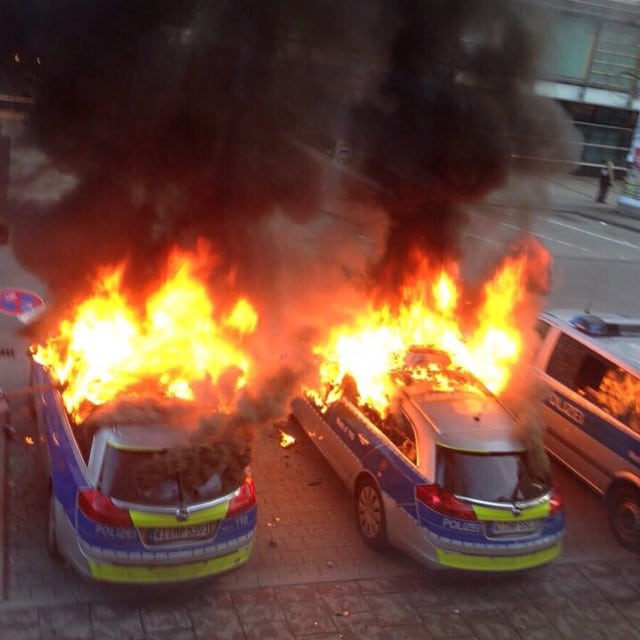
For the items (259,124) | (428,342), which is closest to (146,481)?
(259,124)

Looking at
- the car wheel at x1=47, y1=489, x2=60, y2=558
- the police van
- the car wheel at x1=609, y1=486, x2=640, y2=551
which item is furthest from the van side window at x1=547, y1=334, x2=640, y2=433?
the car wheel at x1=47, y1=489, x2=60, y2=558

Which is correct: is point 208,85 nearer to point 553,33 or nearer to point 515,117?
point 515,117

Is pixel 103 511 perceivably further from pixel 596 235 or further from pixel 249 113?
pixel 596 235

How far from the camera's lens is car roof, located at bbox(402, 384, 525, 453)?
563cm

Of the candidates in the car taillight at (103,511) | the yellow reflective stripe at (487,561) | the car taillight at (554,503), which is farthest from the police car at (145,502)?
the car taillight at (554,503)

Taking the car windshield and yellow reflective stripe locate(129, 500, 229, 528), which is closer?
yellow reflective stripe locate(129, 500, 229, 528)

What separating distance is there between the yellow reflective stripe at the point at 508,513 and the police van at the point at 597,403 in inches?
54.0

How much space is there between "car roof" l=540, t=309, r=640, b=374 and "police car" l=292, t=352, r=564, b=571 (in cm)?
149

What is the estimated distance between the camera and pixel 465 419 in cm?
586

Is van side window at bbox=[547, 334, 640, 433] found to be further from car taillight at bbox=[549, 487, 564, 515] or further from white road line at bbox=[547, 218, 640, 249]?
white road line at bbox=[547, 218, 640, 249]

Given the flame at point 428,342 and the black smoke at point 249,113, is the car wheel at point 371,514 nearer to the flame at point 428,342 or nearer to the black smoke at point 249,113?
the flame at point 428,342

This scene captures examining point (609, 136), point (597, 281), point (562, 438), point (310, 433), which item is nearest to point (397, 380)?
point (310, 433)

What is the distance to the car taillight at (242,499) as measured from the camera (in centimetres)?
507

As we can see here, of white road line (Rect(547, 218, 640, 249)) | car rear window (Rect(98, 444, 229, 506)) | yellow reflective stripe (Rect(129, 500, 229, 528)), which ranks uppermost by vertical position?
car rear window (Rect(98, 444, 229, 506))
